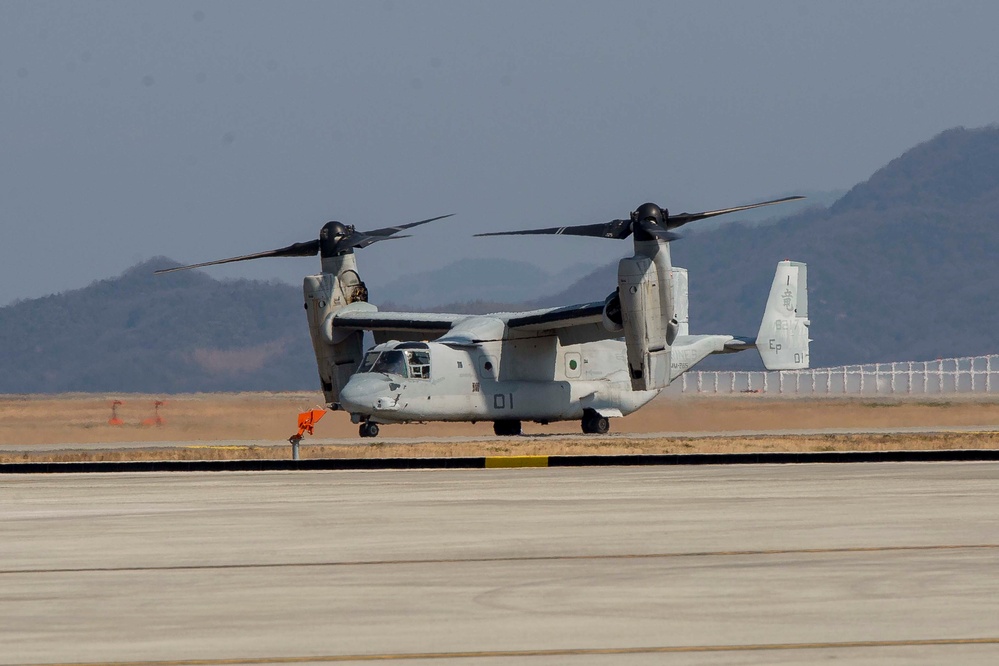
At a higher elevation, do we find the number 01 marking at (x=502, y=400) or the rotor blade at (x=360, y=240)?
the rotor blade at (x=360, y=240)

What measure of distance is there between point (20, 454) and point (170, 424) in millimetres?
20431

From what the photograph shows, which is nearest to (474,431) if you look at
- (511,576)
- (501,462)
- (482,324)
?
(482,324)

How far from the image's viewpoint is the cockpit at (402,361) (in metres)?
39.7

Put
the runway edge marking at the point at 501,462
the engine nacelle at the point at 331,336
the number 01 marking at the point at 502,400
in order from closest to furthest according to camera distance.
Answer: the runway edge marking at the point at 501,462
the number 01 marking at the point at 502,400
the engine nacelle at the point at 331,336

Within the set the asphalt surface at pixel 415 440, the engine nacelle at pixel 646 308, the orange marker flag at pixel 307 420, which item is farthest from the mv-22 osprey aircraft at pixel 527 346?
the orange marker flag at pixel 307 420

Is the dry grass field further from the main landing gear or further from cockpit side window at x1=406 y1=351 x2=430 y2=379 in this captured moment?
cockpit side window at x1=406 y1=351 x2=430 y2=379

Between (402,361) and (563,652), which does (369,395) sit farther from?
(563,652)

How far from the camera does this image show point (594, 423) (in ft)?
145

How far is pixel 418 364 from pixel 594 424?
6.46 m

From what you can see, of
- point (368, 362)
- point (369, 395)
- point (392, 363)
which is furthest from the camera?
point (368, 362)

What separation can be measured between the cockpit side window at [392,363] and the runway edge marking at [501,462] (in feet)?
38.8

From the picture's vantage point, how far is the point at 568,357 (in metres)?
43.5

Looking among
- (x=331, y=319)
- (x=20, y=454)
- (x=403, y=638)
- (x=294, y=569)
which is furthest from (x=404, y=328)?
(x=403, y=638)

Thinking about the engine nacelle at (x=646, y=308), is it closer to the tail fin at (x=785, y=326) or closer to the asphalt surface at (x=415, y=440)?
the asphalt surface at (x=415, y=440)
